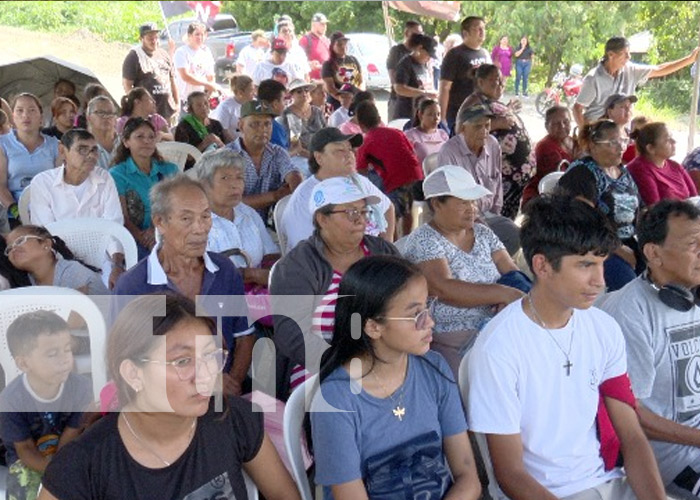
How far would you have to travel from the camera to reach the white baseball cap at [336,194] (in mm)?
2898

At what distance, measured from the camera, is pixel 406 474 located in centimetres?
199

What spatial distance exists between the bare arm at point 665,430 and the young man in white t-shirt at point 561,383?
0.15 metres

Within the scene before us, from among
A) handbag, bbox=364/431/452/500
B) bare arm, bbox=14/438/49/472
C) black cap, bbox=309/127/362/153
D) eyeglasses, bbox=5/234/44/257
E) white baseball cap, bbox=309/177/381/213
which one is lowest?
bare arm, bbox=14/438/49/472

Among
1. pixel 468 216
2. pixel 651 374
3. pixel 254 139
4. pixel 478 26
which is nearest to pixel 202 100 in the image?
pixel 254 139

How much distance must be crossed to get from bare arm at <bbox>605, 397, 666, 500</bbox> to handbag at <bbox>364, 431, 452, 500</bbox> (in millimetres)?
546

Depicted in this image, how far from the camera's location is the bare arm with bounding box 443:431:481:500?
6.75 ft

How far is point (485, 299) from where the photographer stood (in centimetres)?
294

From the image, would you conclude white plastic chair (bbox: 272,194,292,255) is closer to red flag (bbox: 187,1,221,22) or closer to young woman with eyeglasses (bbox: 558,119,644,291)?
young woman with eyeglasses (bbox: 558,119,644,291)

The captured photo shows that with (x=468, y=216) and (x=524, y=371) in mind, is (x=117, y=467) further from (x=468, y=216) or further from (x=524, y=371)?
(x=468, y=216)

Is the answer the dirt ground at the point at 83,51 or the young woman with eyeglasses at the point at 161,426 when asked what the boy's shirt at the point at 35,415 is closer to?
the young woman with eyeglasses at the point at 161,426

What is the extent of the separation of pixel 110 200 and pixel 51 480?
2613 mm

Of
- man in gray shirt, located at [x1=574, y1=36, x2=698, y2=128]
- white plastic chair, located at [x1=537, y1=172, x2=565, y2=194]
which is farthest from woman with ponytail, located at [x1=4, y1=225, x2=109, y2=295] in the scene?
man in gray shirt, located at [x1=574, y1=36, x2=698, y2=128]

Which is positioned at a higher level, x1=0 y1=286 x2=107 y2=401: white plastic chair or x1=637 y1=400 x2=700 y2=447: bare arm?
x1=0 y1=286 x2=107 y2=401: white plastic chair

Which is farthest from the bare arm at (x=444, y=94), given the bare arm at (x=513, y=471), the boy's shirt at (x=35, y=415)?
the bare arm at (x=513, y=471)
